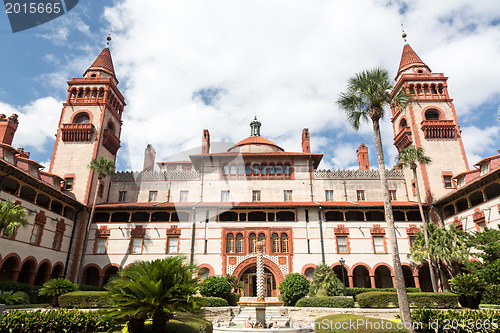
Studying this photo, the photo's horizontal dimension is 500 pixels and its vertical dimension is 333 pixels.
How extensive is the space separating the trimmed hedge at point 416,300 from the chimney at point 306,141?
2405 cm

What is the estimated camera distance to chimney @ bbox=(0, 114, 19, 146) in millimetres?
32250

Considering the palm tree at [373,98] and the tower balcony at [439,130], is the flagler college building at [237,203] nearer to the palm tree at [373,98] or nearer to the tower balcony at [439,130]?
the tower balcony at [439,130]

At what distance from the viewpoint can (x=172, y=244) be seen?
35.8m

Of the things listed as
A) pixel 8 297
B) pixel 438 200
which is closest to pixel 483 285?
pixel 438 200

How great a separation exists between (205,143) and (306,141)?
14.2m

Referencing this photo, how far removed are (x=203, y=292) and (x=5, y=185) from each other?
19906 millimetres

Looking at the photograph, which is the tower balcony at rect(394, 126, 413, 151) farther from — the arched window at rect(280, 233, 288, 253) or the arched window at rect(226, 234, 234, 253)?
the arched window at rect(226, 234, 234, 253)

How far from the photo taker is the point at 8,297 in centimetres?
1762

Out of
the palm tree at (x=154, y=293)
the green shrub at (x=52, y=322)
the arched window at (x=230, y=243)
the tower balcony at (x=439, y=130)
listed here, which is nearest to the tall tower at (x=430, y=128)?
the tower balcony at (x=439, y=130)

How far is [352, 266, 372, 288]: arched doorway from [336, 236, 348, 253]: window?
3.70m

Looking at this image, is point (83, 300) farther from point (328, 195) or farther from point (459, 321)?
point (328, 195)

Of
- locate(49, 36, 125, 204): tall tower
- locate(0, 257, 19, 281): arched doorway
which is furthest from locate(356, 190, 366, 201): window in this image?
locate(0, 257, 19, 281): arched doorway

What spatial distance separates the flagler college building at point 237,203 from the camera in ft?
104

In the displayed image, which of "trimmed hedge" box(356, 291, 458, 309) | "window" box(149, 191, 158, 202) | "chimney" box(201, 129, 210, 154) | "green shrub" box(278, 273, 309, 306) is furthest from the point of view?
"chimney" box(201, 129, 210, 154)
